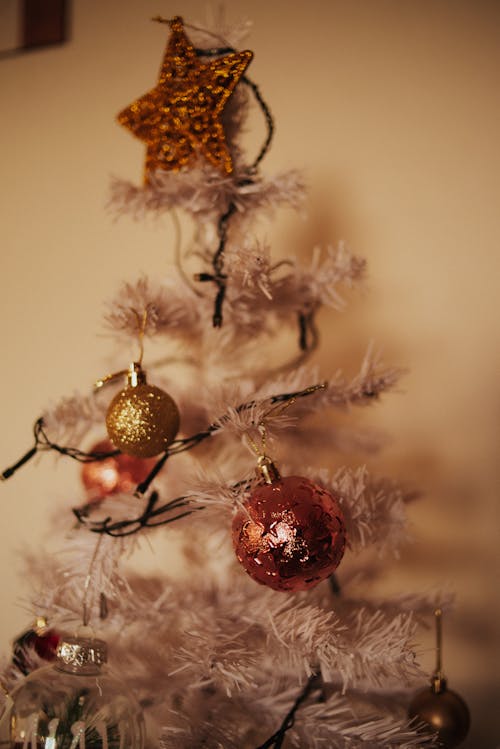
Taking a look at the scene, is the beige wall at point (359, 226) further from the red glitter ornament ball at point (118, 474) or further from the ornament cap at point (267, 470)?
the ornament cap at point (267, 470)

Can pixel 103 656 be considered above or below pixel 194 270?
below

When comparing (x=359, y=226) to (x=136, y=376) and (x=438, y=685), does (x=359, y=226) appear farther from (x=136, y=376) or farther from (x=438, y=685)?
(x=438, y=685)

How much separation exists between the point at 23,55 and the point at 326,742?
129cm

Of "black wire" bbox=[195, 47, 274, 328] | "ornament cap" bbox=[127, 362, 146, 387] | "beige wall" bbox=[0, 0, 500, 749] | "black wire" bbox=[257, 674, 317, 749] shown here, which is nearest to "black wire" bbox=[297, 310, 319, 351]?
"beige wall" bbox=[0, 0, 500, 749]

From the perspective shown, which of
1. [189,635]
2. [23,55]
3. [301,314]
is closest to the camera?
[189,635]

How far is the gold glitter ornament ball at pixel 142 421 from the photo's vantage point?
0.60m

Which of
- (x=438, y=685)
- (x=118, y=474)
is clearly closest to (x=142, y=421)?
(x=118, y=474)

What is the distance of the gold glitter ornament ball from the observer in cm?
60

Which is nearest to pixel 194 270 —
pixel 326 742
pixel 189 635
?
pixel 189 635

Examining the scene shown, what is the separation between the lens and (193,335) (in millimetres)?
764

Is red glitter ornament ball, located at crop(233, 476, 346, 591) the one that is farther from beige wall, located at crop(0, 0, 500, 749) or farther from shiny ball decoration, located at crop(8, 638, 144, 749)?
beige wall, located at crop(0, 0, 500, 749)

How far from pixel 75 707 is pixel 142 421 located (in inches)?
11.7

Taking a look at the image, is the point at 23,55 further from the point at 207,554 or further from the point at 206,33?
the point at 207,554

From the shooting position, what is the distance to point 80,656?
0.57 metres
